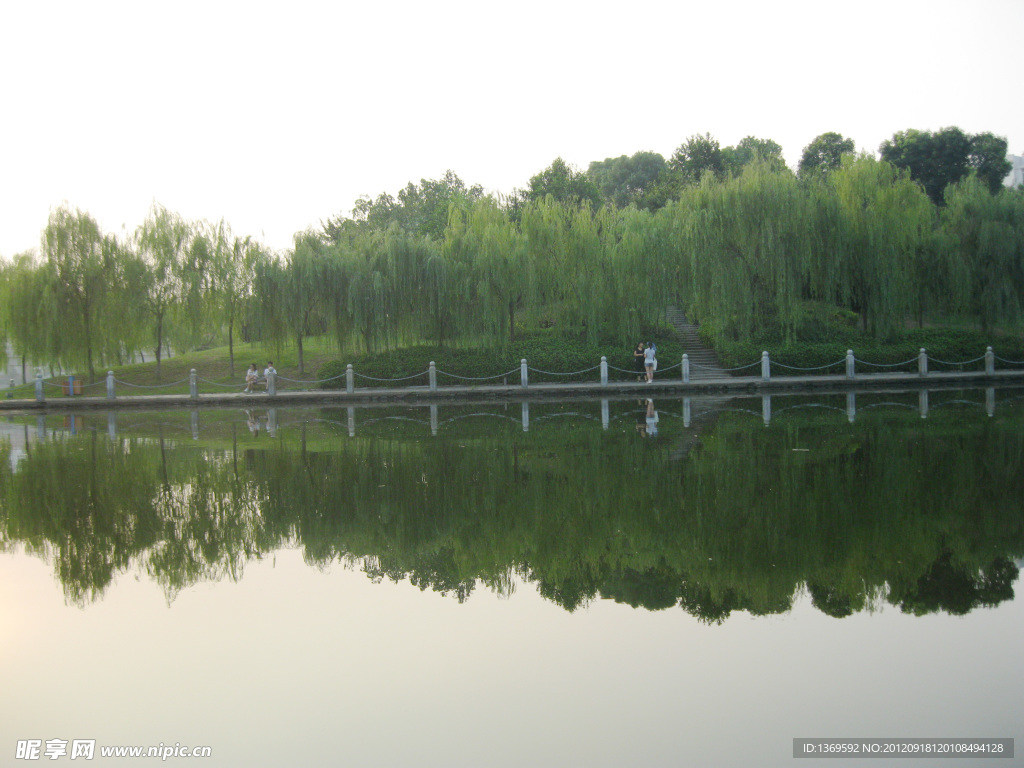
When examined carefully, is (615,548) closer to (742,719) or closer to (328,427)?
(742,719)

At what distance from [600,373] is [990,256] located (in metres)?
15.3

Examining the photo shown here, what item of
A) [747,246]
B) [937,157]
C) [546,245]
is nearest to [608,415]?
[747,246]

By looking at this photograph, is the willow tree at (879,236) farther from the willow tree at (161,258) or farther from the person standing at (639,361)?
the willow tree at (161,258)

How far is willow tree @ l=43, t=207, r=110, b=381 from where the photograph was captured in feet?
96.4

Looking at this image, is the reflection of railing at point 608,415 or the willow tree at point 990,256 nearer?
the reflection of railing at point 608,415

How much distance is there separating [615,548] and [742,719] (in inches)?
115

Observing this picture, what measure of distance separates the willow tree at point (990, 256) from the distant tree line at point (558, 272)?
0.22 feet

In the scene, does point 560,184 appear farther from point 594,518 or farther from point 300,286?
point 594,518

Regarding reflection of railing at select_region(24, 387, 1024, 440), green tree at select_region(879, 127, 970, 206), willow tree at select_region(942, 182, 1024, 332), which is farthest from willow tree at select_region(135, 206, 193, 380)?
green tree at select_region(879, 127, 970, 206)

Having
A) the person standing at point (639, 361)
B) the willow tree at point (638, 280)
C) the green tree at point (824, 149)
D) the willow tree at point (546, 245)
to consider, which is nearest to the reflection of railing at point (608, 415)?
the person standing at point (639, 361)

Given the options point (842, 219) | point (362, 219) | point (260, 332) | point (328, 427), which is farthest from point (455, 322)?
point (362, 219)

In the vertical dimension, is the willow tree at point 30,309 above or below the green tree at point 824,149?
below

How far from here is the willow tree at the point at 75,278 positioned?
29.4 meters

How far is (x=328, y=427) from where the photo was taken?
Result: 1878 cm
